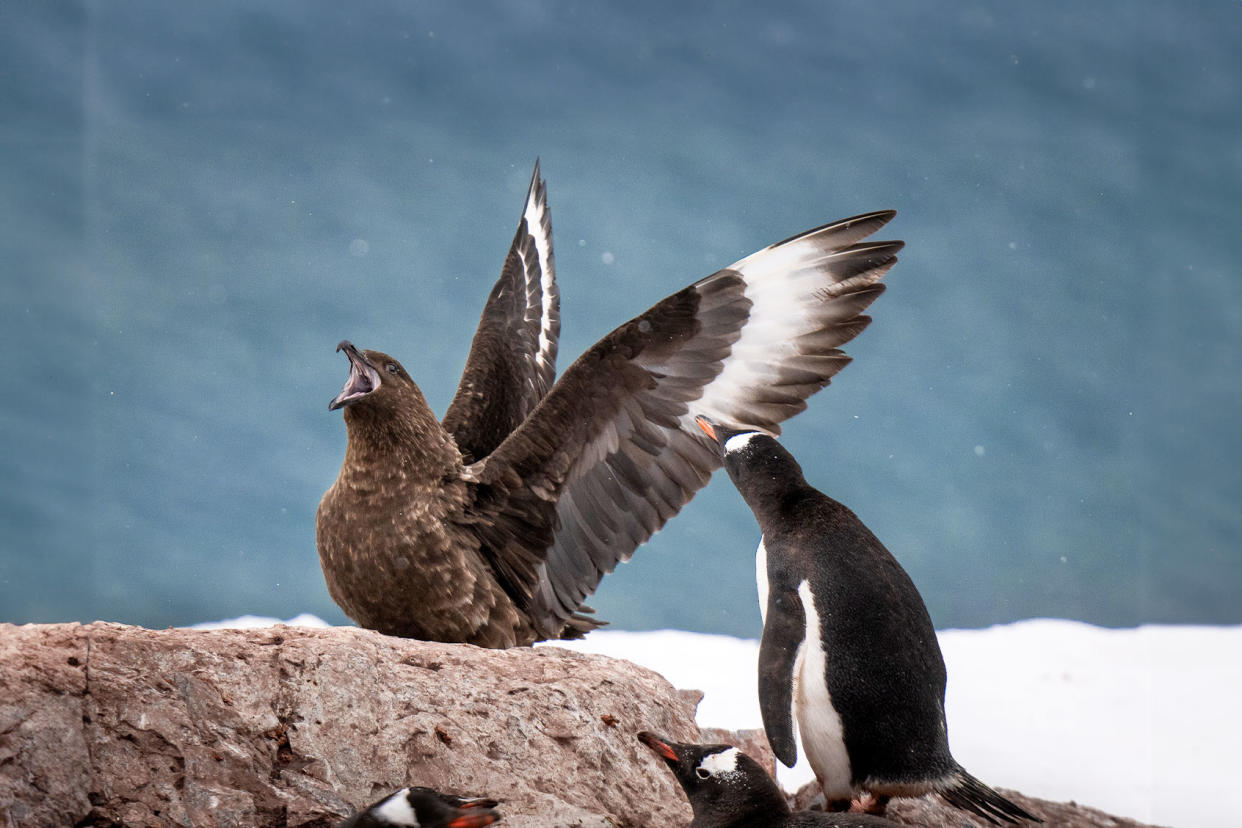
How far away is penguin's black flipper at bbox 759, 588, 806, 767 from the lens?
2105mm

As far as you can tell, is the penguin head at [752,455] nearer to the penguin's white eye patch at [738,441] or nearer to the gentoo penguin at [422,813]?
the penguin's white eye patch at [738,441]

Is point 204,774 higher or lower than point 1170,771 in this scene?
higher

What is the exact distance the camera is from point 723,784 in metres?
2.09

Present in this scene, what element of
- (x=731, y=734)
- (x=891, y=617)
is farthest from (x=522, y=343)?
(x=891, y=617)

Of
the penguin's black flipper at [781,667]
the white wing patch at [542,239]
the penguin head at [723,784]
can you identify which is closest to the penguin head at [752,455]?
the penguin's black flipper at [781,667]

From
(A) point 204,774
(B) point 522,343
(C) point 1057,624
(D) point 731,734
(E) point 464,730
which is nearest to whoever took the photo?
(A) point 204,774

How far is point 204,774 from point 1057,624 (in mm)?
3506

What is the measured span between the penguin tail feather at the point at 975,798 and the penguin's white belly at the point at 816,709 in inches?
7.9

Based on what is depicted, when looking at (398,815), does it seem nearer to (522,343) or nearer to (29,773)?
(29,773)

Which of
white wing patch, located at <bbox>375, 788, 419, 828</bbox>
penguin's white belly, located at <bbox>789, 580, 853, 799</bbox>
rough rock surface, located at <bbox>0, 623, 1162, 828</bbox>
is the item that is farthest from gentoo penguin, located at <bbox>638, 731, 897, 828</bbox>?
white wing patch, located at <bbox>375, 788, 419, 828</bbox>

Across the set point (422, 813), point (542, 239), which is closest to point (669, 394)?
point (422, 813)

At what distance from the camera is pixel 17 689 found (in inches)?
81.1

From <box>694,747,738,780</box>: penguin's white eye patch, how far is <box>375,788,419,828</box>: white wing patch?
1.81 ft

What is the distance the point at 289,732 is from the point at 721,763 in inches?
35.4
